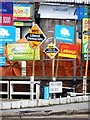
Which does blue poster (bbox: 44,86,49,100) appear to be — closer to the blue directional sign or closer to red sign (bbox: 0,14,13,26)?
the blue directional sign

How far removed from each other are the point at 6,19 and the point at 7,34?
1.97 ft

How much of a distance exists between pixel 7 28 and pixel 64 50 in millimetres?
2431

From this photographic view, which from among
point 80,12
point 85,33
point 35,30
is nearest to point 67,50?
point 85,33

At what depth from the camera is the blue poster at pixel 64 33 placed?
15.9 m

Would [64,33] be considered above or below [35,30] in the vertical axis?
below

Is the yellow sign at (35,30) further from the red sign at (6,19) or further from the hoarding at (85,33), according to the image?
the hoarding at (85,33)

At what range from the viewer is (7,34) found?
625 inches

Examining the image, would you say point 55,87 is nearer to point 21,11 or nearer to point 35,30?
point 35,30

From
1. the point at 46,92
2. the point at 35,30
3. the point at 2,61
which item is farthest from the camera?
the point at 2,61

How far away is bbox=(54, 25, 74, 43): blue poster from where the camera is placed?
15.9m

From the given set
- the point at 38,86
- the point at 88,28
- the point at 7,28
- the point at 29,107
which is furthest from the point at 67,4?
the point at 29,107

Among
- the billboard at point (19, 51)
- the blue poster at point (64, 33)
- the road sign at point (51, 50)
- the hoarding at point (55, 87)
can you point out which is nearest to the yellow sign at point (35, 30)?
the road sign at point (51, 50)

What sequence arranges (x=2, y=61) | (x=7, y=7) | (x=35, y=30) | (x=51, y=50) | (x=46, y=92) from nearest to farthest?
(x=35, y=30)
(x=46, y=92)
(x=51, y=50)
(x=7, y=7)
(x=2, y=61)

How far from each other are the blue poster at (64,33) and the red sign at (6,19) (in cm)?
184
